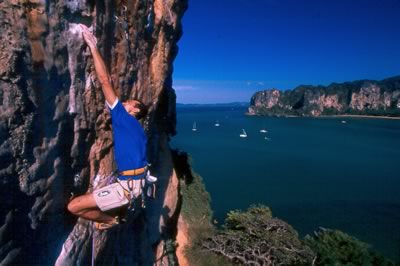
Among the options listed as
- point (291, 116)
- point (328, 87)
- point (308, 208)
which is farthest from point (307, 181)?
point (328, 87)

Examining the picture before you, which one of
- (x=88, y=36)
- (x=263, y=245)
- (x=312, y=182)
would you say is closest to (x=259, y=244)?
(x=263, y=245)

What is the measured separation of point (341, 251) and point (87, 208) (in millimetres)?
10162

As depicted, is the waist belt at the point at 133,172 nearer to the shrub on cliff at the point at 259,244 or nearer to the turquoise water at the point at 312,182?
the shrub on cliff at the point at 259,244

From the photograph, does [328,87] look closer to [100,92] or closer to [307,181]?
[307,181]

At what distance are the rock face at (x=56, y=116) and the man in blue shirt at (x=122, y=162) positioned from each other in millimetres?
284

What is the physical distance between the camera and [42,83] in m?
3.25

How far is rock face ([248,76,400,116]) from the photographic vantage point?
413 feet

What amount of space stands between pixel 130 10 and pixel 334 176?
107ft

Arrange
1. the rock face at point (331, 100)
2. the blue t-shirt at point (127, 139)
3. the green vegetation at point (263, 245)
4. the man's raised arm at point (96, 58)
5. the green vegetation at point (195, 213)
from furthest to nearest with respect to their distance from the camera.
Result: the rock face at point (331, 100) < the green vegetation at point (195, 213) < the green vegetation at point (263, 245) < the man's raised arm at point (96, 58) < the blue t-shirt at point (127, 139)

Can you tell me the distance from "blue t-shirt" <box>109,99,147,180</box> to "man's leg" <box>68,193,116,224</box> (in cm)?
39

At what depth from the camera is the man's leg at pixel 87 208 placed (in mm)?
3490

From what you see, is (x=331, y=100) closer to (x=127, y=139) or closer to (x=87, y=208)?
(x=127, y=139)

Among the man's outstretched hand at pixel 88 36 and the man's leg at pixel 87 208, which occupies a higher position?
the man's outstretched hand at pixel 88 36

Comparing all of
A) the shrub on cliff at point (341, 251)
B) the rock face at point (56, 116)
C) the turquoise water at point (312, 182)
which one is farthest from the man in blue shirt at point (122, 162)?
the turquoise water at point (312, 182)
